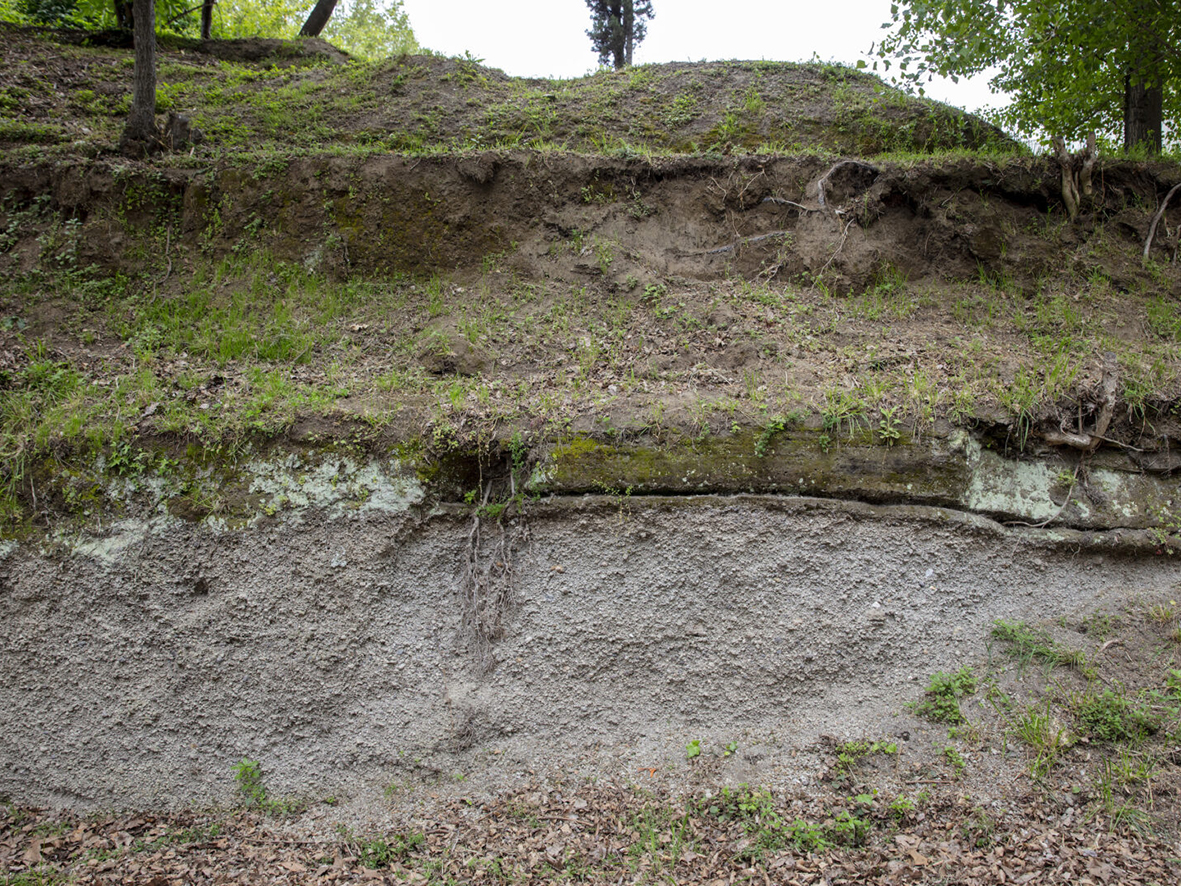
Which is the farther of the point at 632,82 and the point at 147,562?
the point at 632,82

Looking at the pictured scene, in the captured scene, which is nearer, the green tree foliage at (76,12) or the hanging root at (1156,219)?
the hanging root at (1156,219)

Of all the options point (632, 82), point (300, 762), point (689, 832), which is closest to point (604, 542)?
point (689, 832)

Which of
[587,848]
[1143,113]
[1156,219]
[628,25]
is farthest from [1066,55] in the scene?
[628,25]

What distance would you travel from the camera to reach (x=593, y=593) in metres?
5.10

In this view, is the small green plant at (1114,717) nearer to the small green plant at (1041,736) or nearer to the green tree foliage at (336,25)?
the small green plant at (1041,736)

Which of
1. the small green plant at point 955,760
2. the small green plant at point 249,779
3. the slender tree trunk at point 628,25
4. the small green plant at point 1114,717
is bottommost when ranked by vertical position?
the small green plant at point 249,779

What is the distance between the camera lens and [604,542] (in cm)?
515

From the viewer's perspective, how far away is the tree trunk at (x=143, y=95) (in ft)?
26.4

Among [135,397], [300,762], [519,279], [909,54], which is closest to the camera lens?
[300,762]

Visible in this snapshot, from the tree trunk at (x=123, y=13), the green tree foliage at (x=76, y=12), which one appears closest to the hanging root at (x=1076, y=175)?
the green tree foliage at (x=76, y=12)

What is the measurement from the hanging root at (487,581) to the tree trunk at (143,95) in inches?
255

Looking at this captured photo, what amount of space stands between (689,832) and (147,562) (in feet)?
13.7

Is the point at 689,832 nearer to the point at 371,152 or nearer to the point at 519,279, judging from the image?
the point at 519,279

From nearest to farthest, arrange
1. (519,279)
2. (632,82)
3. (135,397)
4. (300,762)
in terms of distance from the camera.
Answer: (300,762) < (135,397) < (519,279) < (632,82)
